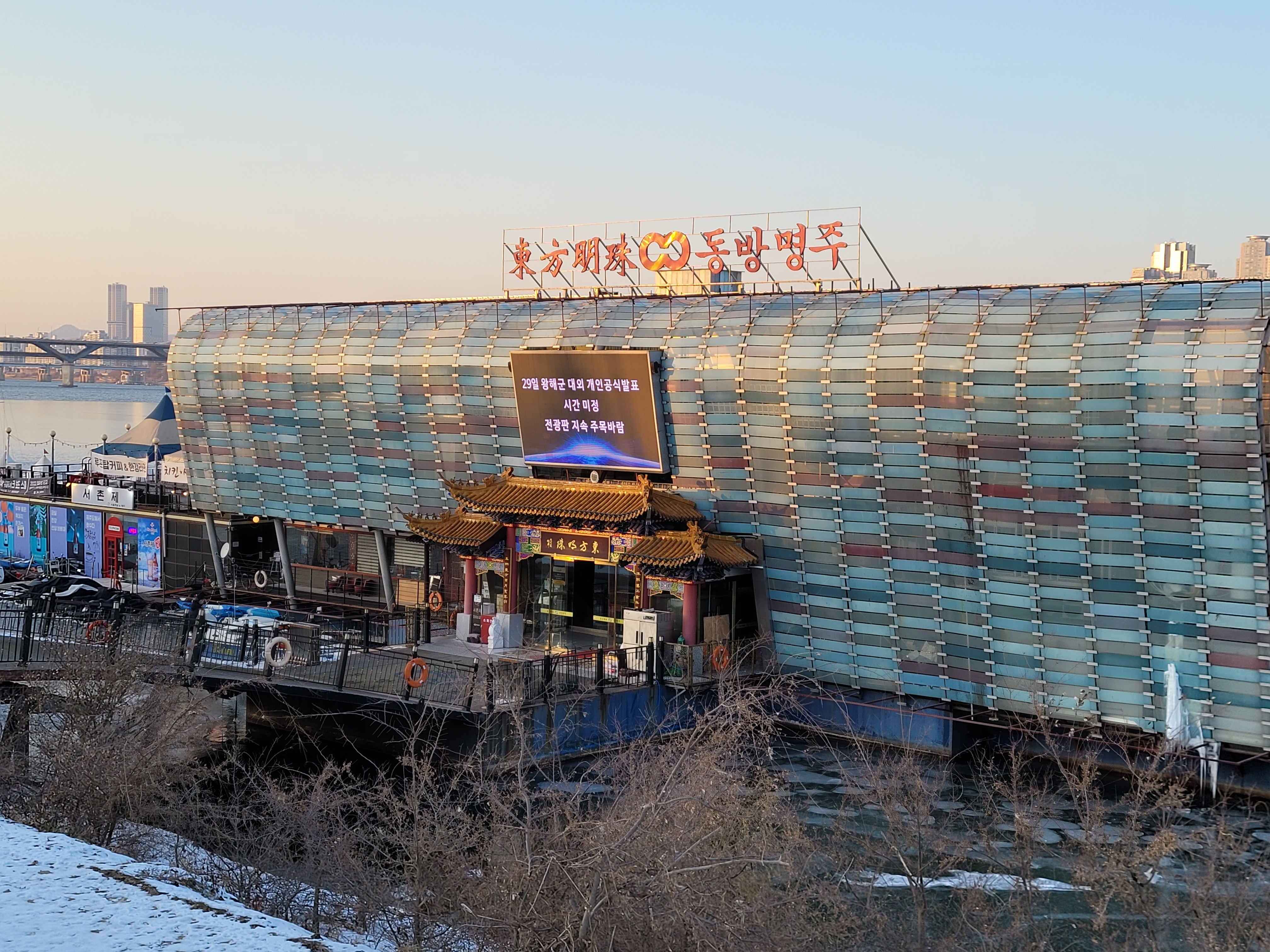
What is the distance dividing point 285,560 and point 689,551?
23.3 m

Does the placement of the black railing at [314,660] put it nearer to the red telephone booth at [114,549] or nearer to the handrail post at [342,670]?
the handrail post at [342,670]

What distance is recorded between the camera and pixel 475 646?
45.0m

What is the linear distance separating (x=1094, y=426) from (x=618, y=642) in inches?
649

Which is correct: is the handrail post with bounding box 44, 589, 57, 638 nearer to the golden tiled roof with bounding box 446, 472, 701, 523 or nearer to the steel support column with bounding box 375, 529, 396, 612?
the golden tiled roof with bounding box 446, 472, 701, 523

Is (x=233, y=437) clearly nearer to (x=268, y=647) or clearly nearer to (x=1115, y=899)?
A: (x=268, y=647)

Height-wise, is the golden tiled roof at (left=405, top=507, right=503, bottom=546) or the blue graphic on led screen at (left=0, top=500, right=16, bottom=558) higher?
the golden tiled roof at (left=405, top=507, right=503, bottom=546)

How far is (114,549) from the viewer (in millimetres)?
64188

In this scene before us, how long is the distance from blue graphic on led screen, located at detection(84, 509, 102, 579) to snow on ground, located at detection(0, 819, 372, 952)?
5054 cm

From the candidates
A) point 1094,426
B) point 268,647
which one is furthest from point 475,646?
point 1094,426

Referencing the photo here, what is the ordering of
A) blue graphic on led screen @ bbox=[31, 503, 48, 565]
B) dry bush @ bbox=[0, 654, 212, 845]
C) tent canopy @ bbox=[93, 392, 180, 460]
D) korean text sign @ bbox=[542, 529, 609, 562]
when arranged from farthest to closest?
tent canopy @ bbox=[93, 392, 180, 460]
blue graphic on led screen @ bbox=[31, 503, 48, 565]
korean text sign @ bbox=[542, 529, 609, 562]
dry bush @ bbox=[0, 654, 212, 845]

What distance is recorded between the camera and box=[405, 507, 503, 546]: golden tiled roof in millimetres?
46000

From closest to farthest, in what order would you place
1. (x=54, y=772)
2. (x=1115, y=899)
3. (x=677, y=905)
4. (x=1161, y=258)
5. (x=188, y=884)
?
(x=677, y=905) < (x=188, y=884) < (x=54, y=772) < (x=1115, y=899) < (x=1161, y=258)

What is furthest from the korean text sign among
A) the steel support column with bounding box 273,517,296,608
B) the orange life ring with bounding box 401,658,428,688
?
the steel support column with bounding box 273,517,296,608

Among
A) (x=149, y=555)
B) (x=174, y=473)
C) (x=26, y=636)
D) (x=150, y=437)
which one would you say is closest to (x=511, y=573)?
(x=26, y=636)
